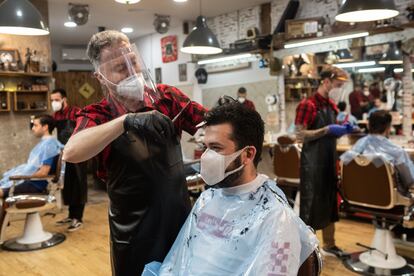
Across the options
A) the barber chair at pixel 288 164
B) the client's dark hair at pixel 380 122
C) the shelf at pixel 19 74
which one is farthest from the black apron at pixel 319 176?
the shelf at pixel 19 74

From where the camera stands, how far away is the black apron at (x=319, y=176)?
10.3 feet

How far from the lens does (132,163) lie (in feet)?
4.58

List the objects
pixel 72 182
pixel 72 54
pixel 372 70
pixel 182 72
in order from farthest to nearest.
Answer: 1. pixel 72 54
2. pixel 182 72
3. pixel 372 70
4. pixel 72 182

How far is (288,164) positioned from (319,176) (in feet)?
2.72

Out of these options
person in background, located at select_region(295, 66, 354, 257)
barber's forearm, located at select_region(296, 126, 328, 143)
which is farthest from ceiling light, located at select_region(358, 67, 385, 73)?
barber's forearm, located at select_region(296, 126, 328, 143)

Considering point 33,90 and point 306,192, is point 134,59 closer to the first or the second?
point 306,192

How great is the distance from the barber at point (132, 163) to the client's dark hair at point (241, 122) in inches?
7.1

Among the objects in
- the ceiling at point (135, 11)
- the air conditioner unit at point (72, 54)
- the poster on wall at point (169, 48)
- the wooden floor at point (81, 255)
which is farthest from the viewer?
the air conditioner unit at point (72, 54)

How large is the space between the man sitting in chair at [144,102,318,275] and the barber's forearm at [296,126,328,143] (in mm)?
1825

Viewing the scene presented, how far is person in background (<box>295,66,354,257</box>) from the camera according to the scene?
10.2ft

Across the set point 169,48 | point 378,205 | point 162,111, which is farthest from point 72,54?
point 162,111

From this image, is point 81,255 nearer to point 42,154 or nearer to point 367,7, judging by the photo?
point 42,154

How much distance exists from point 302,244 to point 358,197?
1.92 m

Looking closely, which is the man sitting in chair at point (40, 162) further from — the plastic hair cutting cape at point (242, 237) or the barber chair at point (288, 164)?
the plastic hair cutting cape at point (242, 237)
